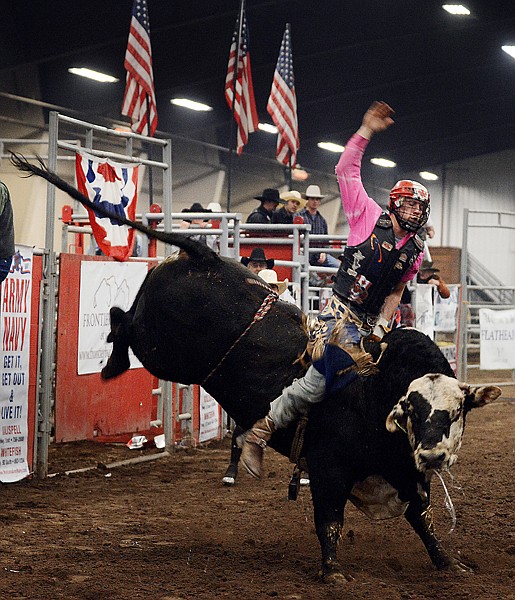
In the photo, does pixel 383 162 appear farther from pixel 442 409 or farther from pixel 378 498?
pixel 442 409

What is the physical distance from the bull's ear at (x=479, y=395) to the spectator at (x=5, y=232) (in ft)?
9.04

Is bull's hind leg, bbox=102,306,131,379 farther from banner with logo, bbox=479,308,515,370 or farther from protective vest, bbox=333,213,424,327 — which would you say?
banner with logo, bbox=479,308,515,370

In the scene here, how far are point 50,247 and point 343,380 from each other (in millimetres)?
2837

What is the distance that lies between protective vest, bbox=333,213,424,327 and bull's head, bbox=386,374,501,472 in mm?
758

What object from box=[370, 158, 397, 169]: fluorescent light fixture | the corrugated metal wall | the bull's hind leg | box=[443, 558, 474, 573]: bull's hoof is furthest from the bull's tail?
the corrugated metal wall

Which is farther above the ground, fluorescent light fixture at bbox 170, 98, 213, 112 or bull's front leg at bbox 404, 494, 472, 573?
fluorescent light fixture at bbox 170, 98, 213, 112

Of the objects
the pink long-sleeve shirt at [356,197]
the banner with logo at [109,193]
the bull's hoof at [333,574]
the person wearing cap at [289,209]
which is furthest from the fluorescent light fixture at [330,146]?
the bull's hoof at [333,574]

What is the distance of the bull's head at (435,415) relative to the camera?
3656 mm

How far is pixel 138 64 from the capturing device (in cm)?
1080

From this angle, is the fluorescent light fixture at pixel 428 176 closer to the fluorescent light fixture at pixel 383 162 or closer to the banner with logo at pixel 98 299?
the fluorescent light fixture at pixel 383 162

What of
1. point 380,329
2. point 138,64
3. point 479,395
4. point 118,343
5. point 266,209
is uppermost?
point 138,64

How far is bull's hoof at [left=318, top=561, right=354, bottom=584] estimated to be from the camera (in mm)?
3998

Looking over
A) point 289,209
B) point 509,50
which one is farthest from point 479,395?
point 509,50

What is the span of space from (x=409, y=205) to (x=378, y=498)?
134 cm
